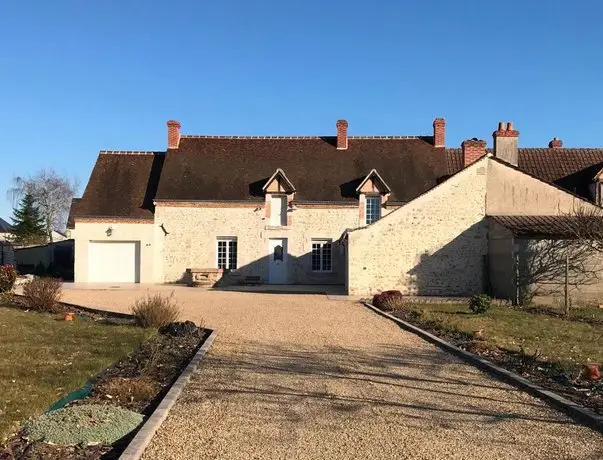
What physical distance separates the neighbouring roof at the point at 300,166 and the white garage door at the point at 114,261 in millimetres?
3029

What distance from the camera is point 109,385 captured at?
6586 millimetres

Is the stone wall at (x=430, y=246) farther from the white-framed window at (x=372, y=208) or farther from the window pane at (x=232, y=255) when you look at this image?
the window pane at (x=232, y=255)

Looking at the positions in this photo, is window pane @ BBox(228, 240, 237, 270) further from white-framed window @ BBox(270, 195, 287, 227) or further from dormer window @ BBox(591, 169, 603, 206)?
dormer window @ BBox(591, 169, 603, 206)

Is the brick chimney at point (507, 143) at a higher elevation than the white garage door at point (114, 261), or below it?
higher

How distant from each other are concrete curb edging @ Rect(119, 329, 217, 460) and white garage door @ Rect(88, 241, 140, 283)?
2042 centimetres

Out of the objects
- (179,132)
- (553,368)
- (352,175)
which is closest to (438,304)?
(553,368)

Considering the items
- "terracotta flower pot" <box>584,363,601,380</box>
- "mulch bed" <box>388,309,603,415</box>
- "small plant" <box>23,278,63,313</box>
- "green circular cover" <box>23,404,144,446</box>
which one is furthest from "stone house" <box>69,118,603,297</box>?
"green circular cover" <box>23,404,144,446</box>

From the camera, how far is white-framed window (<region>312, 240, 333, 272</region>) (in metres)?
28.1

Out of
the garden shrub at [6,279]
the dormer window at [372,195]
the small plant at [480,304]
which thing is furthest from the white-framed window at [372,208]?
the garden shrub at [6,279]

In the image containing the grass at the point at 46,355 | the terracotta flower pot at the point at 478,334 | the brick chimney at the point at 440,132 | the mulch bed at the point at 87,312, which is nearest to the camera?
the grass at the point at 46,355

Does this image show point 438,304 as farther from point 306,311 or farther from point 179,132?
point 179,132

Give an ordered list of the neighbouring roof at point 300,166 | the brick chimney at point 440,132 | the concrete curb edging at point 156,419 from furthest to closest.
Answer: the brick chimney at point 440,132 < the neighbouring roof at point 300,166 < the concrete curb edging at point 156,419

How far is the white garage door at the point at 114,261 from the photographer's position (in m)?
27.8

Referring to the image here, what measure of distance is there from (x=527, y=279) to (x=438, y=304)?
2987mm
